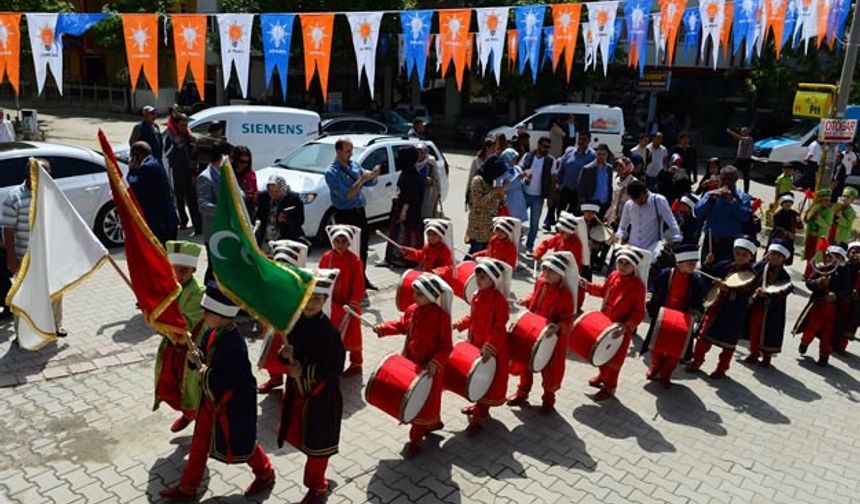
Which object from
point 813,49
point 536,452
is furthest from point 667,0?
point 813,49

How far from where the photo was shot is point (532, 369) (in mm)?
6000

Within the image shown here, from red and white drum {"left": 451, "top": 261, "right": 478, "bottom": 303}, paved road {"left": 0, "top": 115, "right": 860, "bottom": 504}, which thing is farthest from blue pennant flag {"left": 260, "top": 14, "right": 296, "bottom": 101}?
paved road {"left": 0, "top": 115, "right": 860, "bottom": 504}

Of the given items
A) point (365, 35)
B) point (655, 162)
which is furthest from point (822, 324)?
point (365, 35)

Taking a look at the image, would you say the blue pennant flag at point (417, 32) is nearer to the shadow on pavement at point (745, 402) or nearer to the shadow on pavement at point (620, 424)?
the shadow on pavement at point (745, 402)

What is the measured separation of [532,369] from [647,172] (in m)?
8.45

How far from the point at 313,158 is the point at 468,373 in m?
7.49

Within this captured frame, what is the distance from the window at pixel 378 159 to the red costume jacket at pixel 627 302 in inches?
255

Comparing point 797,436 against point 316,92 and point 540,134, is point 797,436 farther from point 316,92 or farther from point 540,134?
point 316,92

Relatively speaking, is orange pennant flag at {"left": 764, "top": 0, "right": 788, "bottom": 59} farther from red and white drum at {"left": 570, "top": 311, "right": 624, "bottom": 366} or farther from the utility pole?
red and white drum at {"left": 570, "top": 311, "right": 624, "bottom": 366}

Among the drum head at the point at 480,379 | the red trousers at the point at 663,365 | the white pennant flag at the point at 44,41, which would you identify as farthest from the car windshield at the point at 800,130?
the white pennant flag at the point at 44,41

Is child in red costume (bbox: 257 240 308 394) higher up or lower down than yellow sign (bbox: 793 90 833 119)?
lower down

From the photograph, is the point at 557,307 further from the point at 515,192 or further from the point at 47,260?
the point at 515,192

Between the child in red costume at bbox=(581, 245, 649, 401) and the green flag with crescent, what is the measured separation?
134 inches

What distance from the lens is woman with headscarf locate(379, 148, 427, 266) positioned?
33.1 feet
